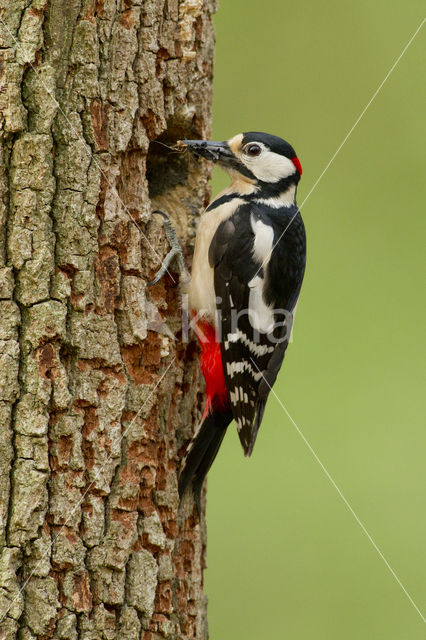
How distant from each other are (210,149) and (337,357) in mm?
2213

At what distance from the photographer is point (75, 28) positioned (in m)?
2.29

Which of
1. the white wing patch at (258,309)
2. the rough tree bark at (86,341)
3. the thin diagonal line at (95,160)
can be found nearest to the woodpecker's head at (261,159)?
the white wing patch at (258,309)

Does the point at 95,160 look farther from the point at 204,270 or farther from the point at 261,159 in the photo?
the point at 261,159

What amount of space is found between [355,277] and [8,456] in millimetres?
3352

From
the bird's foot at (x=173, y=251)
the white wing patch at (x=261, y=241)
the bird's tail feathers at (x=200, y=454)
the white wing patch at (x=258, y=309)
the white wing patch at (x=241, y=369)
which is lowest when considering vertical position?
the bird's tail feathers at (x=200, y=454)

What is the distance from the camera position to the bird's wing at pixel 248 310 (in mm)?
2838

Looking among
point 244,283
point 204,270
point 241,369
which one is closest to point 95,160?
point 204,270

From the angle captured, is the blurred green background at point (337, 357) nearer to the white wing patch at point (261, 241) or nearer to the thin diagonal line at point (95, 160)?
the white wing patch at point (261, 241)

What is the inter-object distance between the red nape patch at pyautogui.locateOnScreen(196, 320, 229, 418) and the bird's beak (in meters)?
0.57

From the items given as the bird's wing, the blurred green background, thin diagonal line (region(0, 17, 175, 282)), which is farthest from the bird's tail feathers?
the blurred green background

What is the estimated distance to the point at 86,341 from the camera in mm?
2277

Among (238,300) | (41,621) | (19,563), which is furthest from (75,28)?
(41,621)

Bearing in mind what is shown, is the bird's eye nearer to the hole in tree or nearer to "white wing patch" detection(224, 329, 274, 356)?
the hole in tree

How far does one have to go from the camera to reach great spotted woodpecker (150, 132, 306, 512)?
9.14ft
